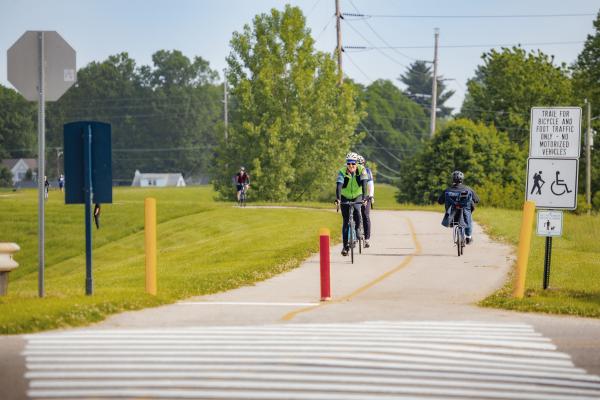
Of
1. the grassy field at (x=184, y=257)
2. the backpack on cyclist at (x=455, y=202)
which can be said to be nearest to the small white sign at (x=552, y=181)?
the grassy field at (x=184, y=257)

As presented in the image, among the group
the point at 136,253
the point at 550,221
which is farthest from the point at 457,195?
the point at 136,253

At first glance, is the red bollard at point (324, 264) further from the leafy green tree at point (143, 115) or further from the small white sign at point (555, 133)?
the leafy green tree at point (143, 115)

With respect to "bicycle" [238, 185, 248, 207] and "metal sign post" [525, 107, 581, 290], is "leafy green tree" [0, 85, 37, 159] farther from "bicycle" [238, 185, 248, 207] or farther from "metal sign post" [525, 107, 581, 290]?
"metal sign post" [525, 107, 581, 290]

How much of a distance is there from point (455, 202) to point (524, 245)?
26.7 ft

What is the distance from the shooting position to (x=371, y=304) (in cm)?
1470

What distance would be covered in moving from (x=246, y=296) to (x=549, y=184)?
4.79 meters

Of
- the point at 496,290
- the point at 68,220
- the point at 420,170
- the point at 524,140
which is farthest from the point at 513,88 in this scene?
the point at 496,290

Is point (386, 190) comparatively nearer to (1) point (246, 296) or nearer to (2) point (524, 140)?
(2) point (524, 140)

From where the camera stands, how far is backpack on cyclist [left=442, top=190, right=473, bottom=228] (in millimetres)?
23516

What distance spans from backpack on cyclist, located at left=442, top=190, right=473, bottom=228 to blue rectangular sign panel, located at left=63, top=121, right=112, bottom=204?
1105 centimetres

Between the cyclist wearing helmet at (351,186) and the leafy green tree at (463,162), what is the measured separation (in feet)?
146

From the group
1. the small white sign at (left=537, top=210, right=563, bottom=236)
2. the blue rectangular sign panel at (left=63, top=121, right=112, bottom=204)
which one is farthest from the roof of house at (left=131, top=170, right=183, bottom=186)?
the blue rectangular sign panel at (left=63, top=121, right=112, bottom=204)

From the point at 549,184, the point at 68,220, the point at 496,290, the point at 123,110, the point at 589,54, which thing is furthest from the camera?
the point at 123,110

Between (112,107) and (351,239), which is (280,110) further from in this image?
(112,107)
